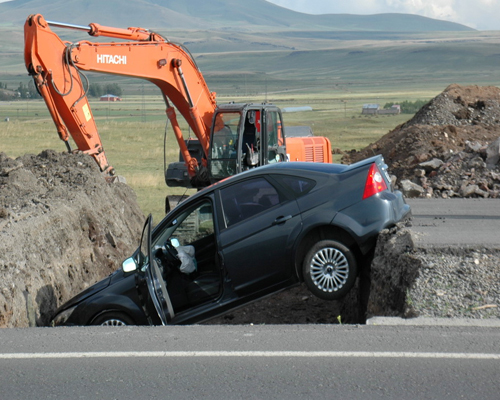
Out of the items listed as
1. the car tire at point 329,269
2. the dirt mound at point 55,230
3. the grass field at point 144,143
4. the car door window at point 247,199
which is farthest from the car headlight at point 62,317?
the grass field at point 144,143

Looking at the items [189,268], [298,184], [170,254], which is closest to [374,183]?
[298,184]

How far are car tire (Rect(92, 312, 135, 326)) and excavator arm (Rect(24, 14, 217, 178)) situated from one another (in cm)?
716

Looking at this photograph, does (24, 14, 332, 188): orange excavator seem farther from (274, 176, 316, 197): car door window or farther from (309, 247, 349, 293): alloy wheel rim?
(309, 247, 349, 293): alloy wheel rim

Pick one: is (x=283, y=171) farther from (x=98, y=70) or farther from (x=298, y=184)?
(x=98, y=70)

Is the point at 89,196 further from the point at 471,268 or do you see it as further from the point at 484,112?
the point at 484,112

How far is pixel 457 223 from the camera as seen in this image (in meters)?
11.4

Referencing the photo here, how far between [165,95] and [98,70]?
77.0 inches

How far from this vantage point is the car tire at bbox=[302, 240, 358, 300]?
8227 mm

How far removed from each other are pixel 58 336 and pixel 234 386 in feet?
7.29

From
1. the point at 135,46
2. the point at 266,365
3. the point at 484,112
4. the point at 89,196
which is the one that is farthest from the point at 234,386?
the point at 484,112

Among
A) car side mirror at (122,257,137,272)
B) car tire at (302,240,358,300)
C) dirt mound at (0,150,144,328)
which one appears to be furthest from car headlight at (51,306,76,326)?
car tire at (302,240,358,300)

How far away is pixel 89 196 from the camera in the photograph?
45.0 ft

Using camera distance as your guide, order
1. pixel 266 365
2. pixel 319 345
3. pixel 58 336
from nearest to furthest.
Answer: pixel 266 365 < pixel 319 345 < pixel 58 336

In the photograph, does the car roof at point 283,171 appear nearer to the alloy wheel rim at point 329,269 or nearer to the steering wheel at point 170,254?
the steering wheel at point 170,254
